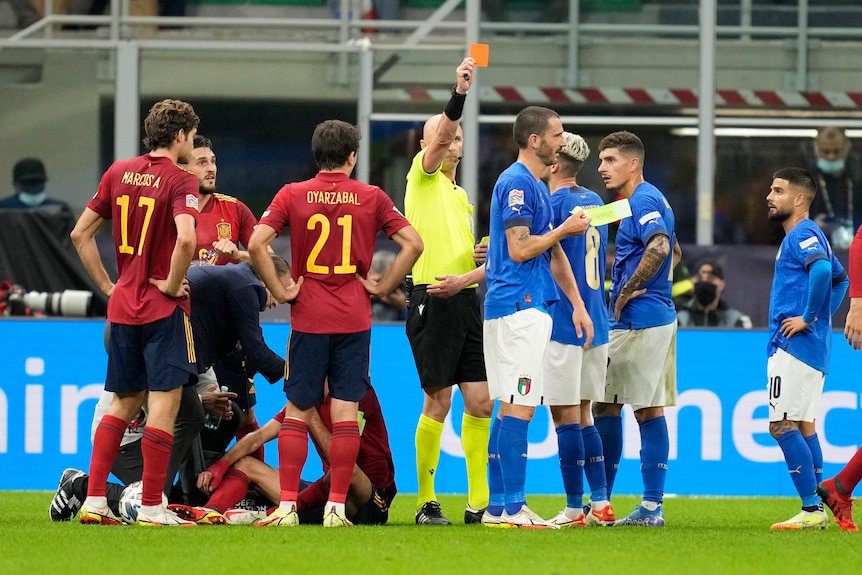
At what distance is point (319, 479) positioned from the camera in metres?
8.10

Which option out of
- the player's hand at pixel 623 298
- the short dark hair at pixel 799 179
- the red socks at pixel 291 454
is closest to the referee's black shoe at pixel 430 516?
the red socks at pixel 291 454

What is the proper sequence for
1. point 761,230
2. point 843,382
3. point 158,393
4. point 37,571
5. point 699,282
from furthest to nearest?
1. point 761,230
2. point 699,282
3. point 843,382
4. point 158,393
5. point 37,571

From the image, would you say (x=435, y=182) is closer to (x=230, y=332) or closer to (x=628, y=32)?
(x=230, y=332)

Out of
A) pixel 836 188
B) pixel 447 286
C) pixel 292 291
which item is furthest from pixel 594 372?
pixel 836 188

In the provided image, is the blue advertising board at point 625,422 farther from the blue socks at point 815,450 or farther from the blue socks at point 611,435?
the blue socks at point 815,450

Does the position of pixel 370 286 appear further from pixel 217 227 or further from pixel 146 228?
pixel 217 227

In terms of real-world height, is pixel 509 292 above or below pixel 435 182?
below

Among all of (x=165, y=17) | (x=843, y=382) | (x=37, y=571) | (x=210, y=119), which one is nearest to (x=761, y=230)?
(x=843, y=382)

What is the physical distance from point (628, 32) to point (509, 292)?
7.32m

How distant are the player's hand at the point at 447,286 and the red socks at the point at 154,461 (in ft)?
5.66

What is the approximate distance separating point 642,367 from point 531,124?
5.05ft

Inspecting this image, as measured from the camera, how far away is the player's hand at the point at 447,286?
27.3ft

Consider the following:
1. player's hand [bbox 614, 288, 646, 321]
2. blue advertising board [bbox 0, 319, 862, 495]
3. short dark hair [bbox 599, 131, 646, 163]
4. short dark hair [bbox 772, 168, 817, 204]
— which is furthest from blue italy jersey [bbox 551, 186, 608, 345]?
blue advertising board [bbox 0, 319, 862, 495]

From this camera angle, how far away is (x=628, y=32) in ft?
47.0
